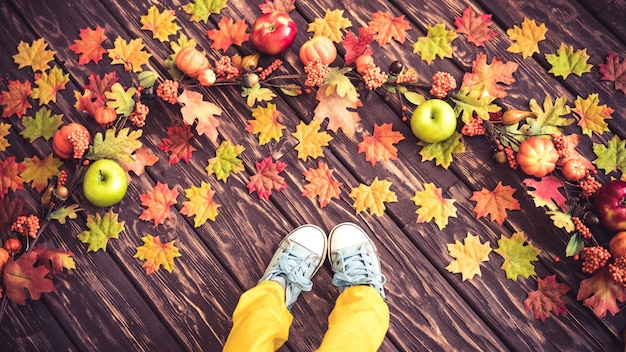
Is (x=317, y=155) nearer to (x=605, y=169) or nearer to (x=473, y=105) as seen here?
(x=473, y=105)

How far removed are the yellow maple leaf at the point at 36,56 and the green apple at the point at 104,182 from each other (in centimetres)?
55

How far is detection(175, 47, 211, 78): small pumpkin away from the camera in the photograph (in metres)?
1.77

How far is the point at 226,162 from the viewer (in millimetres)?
1801

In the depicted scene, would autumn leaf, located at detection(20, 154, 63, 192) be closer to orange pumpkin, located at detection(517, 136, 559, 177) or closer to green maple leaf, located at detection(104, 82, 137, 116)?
green maple leaf, located at detection(104, 82, 137, 116)

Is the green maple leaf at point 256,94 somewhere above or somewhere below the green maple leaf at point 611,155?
above

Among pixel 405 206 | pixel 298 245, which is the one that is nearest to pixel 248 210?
pixel 298 245

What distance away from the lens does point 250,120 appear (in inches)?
71.9

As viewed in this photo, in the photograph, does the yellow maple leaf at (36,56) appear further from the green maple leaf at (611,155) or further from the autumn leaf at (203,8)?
the green maple leaf at (611,155)

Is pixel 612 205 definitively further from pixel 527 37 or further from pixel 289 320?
pixel 289 320

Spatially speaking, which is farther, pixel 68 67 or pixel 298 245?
pixel 68 67

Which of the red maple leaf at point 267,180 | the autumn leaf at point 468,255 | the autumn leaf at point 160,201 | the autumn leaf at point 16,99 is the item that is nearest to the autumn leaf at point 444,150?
the autumn leaf at point 468,255

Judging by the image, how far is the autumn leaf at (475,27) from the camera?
1844mm

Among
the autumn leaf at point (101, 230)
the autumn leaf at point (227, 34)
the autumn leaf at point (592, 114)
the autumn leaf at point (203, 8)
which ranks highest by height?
the autumn leaf at point (203, 8)

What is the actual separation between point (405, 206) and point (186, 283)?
87 cm
